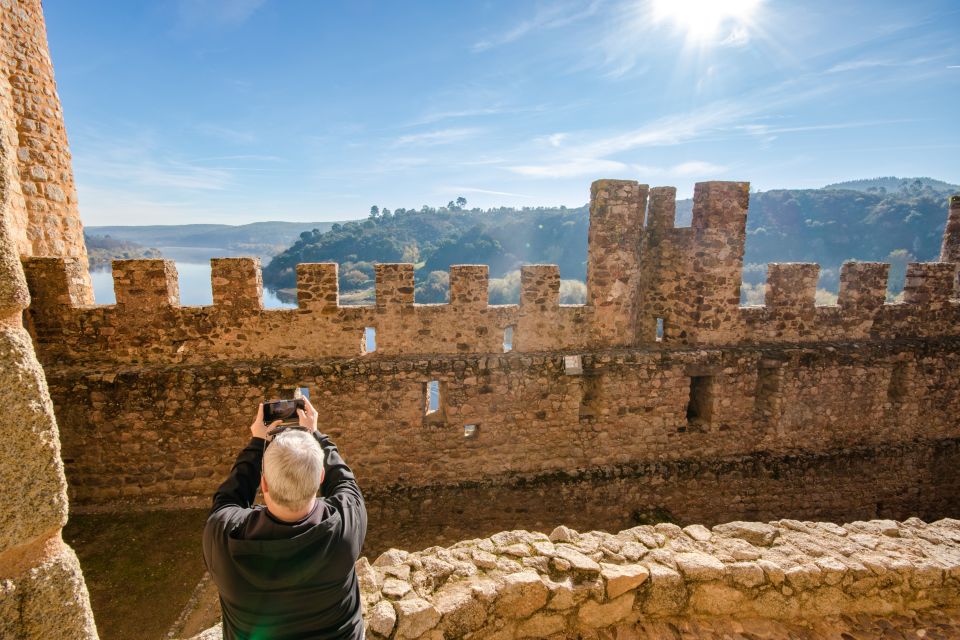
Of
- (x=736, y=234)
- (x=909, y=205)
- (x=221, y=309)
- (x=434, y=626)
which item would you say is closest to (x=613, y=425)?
(x=736, y=234)

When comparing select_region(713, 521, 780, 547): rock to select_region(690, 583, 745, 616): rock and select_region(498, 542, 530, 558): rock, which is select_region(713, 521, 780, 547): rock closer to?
select_region(690, 583, 745, 616): rock

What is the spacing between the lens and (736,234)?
751cm

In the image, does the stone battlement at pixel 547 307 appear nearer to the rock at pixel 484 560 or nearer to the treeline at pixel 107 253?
the treeline at pixel 107 253

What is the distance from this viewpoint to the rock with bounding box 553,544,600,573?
379 centimetres

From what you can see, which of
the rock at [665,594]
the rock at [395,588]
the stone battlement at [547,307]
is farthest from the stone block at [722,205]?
the rock at [395,588]

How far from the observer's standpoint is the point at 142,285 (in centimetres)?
647

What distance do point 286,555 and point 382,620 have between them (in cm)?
171

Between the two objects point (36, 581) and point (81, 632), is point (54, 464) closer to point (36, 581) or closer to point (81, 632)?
point (36, 581)

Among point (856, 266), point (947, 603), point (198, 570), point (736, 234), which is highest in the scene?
point (736, 234)

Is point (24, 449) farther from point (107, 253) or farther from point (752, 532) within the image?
point (107, 253)

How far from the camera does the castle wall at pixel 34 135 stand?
18.8ft

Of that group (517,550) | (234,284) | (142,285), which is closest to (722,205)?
(517,550)

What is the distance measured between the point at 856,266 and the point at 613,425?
199 inches

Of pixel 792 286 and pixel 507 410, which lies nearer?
pixel 507 410
